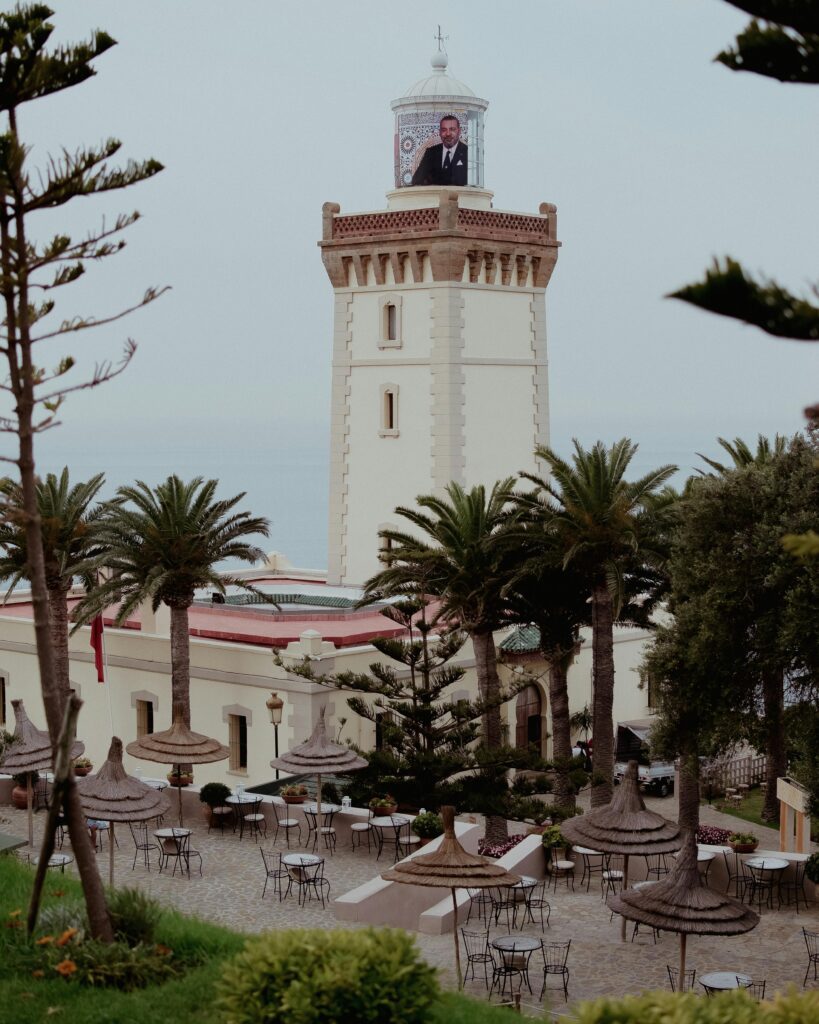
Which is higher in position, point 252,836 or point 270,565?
point 270,565

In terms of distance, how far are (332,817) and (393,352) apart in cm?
1898

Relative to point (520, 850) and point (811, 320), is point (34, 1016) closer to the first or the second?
point (811, 320)

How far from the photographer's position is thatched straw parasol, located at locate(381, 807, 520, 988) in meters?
17.0

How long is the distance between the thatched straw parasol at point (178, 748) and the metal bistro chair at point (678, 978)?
31.1 feet

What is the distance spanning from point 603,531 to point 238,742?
355 inches

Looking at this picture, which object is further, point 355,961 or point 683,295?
point 355,961

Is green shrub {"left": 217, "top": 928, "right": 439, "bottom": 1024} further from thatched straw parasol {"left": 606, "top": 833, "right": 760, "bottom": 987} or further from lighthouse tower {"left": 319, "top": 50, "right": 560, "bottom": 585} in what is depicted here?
lighthouse tower {"left": 319, "top": 50, "right": 560, "bottom": 585}

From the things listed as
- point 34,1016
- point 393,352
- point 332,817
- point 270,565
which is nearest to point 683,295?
point 34,1016

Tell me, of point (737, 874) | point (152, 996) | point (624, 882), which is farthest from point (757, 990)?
point (152, 996)

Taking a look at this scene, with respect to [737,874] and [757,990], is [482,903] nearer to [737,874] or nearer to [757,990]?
[737,874]

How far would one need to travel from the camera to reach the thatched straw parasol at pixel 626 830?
19328mm

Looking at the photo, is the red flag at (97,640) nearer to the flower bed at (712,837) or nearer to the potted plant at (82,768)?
the potted plant at (82,768)

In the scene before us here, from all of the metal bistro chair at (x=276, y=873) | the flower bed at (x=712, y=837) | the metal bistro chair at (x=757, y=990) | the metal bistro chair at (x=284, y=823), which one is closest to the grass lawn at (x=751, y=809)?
the flower bed at (x=712, y=837)

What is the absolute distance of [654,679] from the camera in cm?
2450
